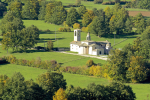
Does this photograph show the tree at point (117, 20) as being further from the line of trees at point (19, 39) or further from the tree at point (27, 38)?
the tree at point (27, 38)

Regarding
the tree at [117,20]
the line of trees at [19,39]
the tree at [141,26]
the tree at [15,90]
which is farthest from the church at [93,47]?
the tree at [15,90]

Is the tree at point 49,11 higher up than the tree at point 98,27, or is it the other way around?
the tree at point 49,11

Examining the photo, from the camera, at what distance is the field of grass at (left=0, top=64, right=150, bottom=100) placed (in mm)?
66131

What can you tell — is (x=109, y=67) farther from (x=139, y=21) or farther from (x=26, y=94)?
(x=139, y=21)

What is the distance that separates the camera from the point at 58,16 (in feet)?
505

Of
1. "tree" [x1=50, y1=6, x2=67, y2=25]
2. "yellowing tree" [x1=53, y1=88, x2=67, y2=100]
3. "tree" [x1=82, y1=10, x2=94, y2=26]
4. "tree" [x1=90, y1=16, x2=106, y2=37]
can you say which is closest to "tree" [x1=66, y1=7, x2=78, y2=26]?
"tree" [x1=82, y1=10, x2=94, y2=26]

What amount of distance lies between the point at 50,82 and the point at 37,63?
28438mm

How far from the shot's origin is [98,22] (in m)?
129

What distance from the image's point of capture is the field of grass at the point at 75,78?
6613 cm

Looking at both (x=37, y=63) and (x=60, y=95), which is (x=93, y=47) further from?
(x=60, y=95)

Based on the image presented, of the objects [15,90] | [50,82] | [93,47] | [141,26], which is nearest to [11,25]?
[93,47]

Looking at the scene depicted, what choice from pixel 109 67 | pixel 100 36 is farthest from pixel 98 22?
pixel 109 67

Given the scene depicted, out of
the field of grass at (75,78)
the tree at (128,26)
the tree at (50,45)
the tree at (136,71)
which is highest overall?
the tree at (128,26)

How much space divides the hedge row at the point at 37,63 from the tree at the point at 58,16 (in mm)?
64472
